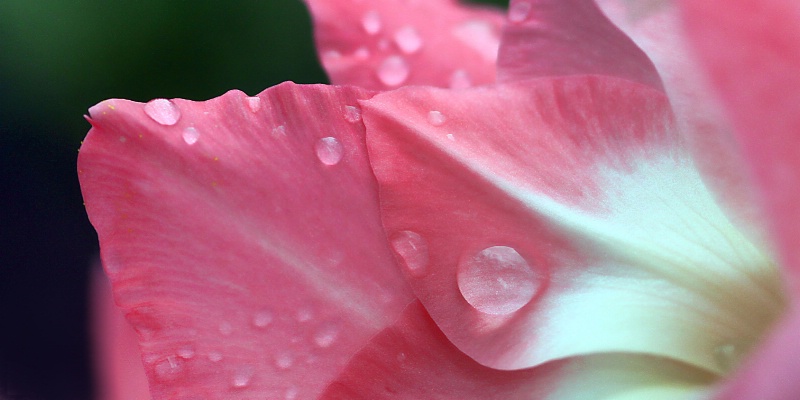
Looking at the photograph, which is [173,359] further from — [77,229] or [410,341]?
[77,229]

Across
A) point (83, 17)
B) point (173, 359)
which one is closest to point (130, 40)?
point (83, 17)

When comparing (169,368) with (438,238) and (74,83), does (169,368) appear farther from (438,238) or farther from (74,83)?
(74,83)

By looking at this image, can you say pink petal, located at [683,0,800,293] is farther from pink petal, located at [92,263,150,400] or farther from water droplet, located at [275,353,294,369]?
pink petal, located at [92,263,150,400]

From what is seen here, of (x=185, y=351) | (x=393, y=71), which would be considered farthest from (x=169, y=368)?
(x=393, y=71)

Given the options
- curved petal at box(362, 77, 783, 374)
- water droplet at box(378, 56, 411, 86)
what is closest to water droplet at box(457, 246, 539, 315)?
curved petal at box(362, 77, 783, 374)

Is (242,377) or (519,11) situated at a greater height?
(519,11)

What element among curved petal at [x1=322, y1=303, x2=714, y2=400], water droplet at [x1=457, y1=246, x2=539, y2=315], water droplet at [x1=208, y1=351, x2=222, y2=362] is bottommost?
curved petal at [x1=322, y1=303, x2=714, y2=400]
